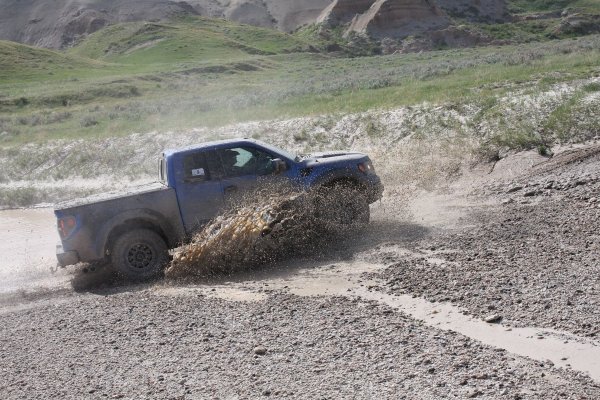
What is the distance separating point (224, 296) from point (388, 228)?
11.6 feet

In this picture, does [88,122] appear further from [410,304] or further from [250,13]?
[250,13]

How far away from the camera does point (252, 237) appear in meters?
10.3

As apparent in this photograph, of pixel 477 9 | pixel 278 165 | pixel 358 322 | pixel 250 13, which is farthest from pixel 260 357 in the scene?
pixel 250 13

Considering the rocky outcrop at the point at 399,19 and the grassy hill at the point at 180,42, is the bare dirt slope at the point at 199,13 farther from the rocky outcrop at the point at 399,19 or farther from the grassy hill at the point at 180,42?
the grassy hill at the point at 180,42

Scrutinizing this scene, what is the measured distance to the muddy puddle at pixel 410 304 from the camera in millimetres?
6027

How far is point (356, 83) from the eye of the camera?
30.8m

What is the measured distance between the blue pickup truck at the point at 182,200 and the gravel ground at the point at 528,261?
1.76m

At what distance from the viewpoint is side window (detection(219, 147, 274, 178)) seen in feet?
35.4

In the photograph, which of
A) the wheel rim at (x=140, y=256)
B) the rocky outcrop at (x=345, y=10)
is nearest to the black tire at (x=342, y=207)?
the wheel rim at (x=140, y=256)

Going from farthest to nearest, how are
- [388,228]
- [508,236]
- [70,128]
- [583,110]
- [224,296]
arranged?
[70,128]
[583,110]
[388,228]
[508,236]
[224,296]

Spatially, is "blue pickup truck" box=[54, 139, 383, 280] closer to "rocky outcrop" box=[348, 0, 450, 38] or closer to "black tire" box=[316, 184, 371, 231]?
"black tire" box=[316, 184, 371, 231]

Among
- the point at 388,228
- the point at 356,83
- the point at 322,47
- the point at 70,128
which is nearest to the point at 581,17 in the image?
the point at 322,47

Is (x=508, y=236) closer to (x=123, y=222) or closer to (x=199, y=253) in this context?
(x=199, y=253)

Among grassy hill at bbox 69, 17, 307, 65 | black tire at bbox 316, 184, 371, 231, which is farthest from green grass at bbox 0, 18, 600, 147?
black tire at bbox 316, 184, 371, 231
